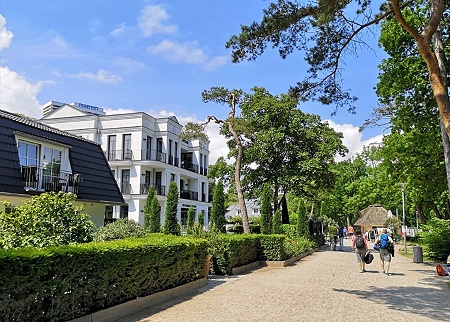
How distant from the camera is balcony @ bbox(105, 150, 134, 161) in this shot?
36.8 metres

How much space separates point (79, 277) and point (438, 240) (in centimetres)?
1936

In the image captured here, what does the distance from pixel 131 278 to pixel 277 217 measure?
1760cm

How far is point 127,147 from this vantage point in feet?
121

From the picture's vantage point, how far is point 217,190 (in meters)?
18.5

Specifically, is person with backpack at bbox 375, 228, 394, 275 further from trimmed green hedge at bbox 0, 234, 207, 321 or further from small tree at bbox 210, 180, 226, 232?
trimmed green hedge at bbox 0, 234, 207, 321

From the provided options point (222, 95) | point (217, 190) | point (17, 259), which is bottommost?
point (17, 259)

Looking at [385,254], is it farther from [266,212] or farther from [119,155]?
[119,155]

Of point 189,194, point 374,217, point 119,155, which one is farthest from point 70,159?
point 374,217

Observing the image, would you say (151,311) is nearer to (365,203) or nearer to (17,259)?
(17,259)

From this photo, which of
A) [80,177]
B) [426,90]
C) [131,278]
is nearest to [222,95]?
[80,177]

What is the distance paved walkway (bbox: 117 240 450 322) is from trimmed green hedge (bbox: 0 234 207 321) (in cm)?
65

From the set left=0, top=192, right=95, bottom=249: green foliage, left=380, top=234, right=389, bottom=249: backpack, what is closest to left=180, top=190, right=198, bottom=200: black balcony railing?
left=380, top=234, right=389, bottom=249: backpack

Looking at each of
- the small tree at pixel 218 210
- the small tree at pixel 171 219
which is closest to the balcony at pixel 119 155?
the small tree at pixel 171 219

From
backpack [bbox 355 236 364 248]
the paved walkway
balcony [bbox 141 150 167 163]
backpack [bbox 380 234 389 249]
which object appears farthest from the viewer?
balcony [bbox 141 150 167 163]
